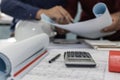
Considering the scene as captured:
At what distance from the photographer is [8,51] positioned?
0.48 meters

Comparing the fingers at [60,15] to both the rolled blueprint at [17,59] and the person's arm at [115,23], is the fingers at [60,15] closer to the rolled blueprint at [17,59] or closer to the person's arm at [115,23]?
the person's arm at [115,23]

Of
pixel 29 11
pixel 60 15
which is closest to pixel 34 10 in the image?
pixel 29 11

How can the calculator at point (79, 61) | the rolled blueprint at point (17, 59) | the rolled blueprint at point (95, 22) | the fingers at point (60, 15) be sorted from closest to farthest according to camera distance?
the rolled blueprint at point (17, 59) < the calculator at point (79, 61) < the rolled blueprint at point (95, 22) < the fingers at point (60, 15)

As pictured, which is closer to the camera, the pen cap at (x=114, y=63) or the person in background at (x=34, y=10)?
the pen cap at (x=114, y=63)

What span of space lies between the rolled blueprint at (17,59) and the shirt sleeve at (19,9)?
0.40 metres

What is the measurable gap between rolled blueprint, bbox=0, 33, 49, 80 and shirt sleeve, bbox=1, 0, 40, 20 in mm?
399

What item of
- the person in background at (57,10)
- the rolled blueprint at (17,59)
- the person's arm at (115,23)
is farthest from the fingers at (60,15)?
the rolled blueprint at (17,59)

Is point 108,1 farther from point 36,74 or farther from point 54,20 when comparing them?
point 36,74

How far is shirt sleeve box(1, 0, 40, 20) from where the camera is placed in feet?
3.40

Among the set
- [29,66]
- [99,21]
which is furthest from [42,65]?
[99,21]

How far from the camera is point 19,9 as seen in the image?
1072 mm

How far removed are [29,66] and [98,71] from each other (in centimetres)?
17

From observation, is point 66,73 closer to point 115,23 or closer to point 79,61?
point 79,61

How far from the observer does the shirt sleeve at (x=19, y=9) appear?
104 cm
